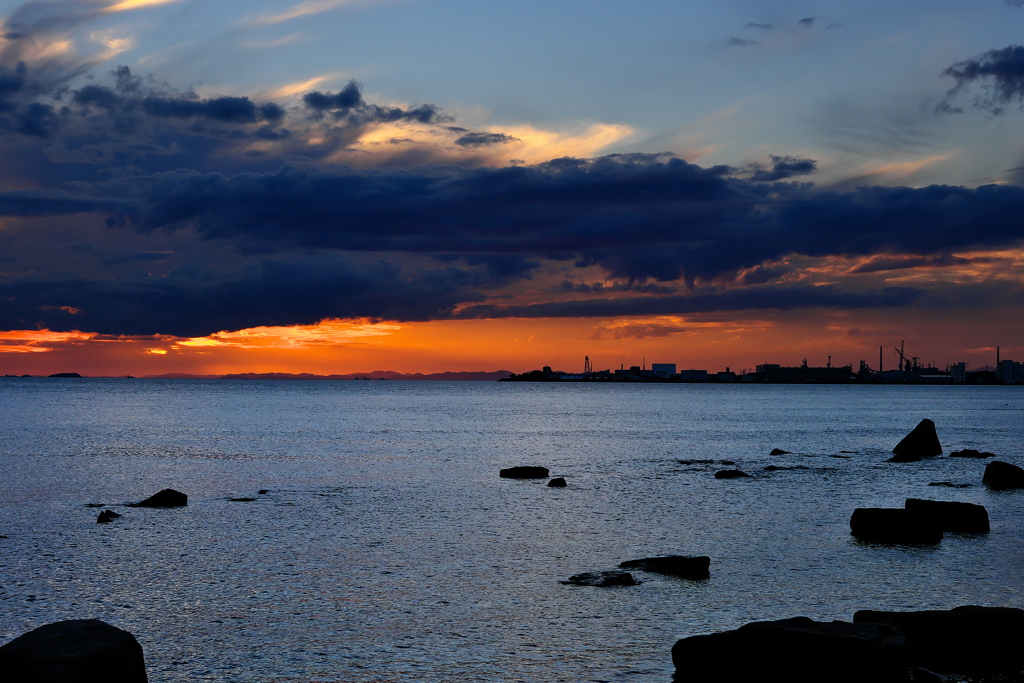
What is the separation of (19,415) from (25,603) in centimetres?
11855

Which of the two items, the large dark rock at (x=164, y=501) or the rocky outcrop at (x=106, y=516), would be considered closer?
the rocky outcrop at (x=106, y=516)

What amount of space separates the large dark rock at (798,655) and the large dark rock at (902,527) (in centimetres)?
1546

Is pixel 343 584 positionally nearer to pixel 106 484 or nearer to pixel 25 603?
pixel 25 603

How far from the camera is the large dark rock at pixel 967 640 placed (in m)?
15.9

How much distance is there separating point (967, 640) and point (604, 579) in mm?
9558

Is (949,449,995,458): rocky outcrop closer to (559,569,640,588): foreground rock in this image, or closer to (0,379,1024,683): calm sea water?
(0,379,1024,683): calm sea water

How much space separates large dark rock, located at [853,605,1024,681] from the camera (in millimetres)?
15883

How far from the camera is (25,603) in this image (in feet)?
69.8

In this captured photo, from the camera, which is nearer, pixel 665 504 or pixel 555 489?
pixel 665 504

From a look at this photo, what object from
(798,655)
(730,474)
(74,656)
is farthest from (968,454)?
(74,656)

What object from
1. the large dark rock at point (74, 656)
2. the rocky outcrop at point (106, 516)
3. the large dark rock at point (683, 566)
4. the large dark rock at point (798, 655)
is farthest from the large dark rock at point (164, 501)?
the large dark rock at point (798, 655)

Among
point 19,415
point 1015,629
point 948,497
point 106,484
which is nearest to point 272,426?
point 19,415

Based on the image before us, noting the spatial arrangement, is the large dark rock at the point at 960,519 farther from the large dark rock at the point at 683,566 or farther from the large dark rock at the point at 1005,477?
the large dark rock at the point at 1005,477

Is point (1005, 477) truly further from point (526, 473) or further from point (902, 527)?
point (526, 473)
